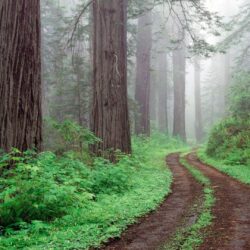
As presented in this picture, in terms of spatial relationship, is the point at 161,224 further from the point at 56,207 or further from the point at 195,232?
the point at 56,207

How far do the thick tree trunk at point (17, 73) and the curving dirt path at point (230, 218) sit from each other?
11.5ft

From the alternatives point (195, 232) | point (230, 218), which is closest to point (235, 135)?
point (230, 218)

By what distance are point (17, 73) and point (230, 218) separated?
4.36 meters

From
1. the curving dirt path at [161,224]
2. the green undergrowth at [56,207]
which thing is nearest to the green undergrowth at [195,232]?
the curving dirt path at [161,224]

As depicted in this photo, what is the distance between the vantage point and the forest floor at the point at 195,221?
557cm

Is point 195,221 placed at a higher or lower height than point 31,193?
lower

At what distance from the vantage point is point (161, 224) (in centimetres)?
663

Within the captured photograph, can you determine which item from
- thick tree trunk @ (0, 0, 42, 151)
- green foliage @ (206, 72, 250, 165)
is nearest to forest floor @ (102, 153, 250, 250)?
thick tree trunk @ (0, 0, 42, 151)

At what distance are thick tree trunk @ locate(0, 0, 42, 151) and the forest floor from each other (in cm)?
251

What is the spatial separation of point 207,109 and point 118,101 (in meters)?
43.2

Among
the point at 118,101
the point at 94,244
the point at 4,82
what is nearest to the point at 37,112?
the point at 4,82

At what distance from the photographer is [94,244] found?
18.1 ft

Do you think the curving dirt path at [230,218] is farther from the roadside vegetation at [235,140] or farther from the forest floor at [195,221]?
the roadside vegetation at [235,140]

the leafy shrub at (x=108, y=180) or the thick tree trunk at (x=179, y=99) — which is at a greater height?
the thick tree trunk at (x=179, y=99)
